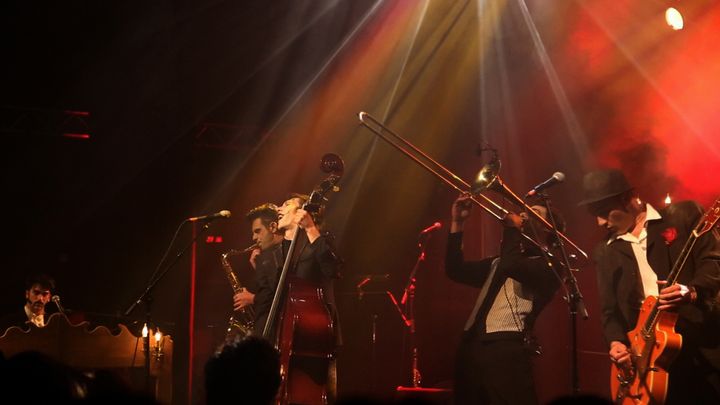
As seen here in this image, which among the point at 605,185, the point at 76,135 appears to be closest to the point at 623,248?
the point at 605,185

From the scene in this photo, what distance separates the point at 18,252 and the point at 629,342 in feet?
27.4

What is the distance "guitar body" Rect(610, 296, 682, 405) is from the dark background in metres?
3.45

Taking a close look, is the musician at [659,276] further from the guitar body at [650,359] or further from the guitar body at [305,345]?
the guitar body at [305,345]

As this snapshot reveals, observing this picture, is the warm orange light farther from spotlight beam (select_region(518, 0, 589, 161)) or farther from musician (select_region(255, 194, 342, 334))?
musician (select_region(255, 194, 342, 334))

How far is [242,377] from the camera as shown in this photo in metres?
2.48

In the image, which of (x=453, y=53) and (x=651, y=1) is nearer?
(x=651, y=1)

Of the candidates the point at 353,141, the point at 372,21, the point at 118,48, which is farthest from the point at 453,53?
the point at 118,48

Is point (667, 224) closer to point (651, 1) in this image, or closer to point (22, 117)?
point (651, 1)

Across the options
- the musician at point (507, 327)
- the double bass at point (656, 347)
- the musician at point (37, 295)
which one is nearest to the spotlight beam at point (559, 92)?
the musician at point (507, 327)

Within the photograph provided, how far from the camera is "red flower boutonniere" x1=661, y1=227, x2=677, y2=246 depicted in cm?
463

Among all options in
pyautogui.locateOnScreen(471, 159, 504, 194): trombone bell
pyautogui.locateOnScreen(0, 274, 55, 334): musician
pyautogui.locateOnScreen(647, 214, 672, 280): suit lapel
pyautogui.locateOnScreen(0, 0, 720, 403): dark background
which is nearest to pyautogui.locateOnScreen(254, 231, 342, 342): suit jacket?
pyautogui.locateOnScreen(471, 159, 504, 194): trombone bell

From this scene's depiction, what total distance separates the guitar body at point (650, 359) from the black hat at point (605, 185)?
2.36 ft

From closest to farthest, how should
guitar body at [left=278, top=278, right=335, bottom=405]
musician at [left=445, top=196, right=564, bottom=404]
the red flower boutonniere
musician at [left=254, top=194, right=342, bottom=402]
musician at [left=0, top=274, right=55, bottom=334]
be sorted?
the red flower boutonniere → musician at [left=445, top=196, right=564, bottom=404] → guitar body at [left=278, top=278, right=335, bottom=405] → musician at [left=254, top=194, right=342, bottom=402] → musician at [left=0, top=274, right=55, bottom=334]

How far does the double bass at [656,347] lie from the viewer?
4348 millimetres
